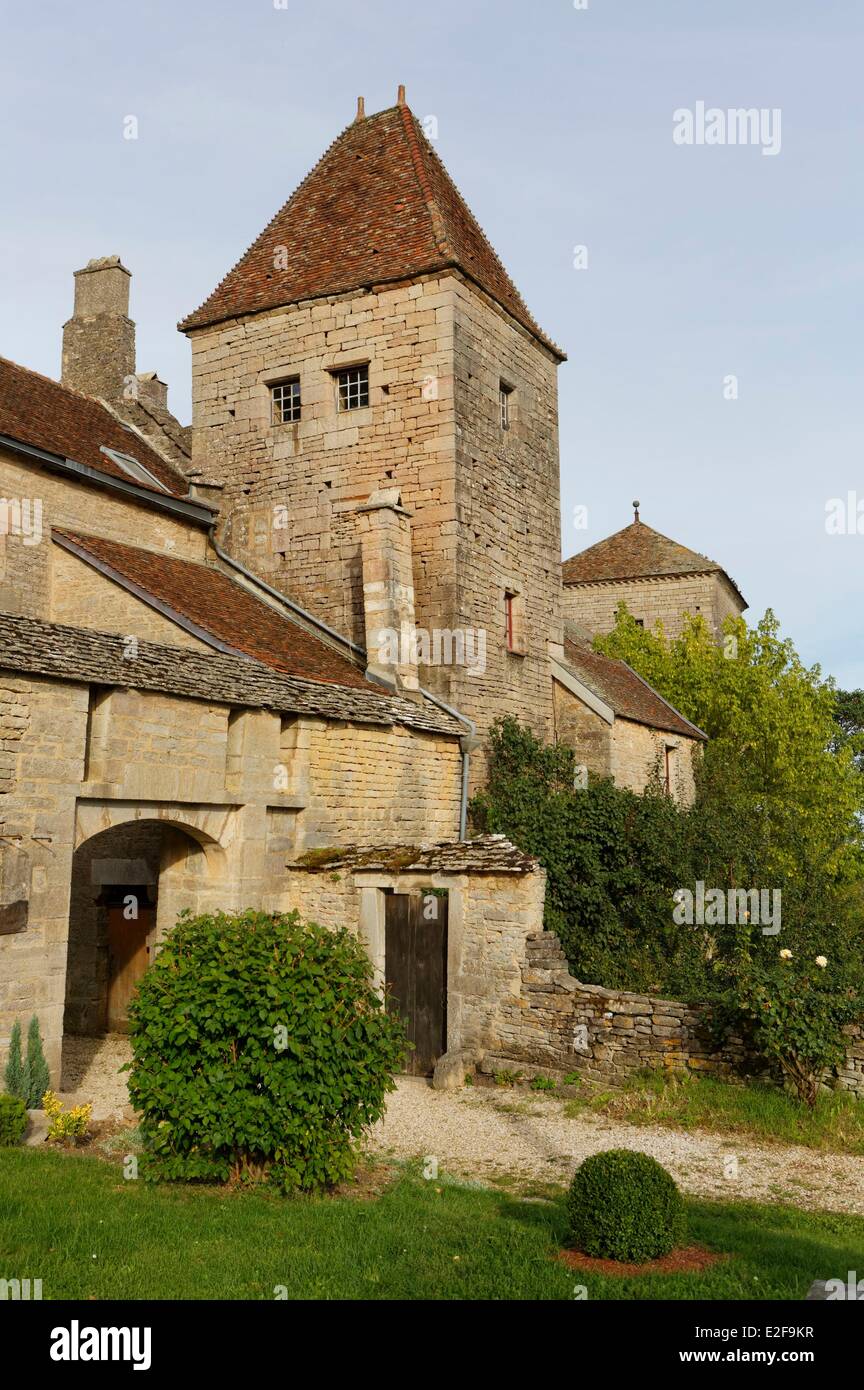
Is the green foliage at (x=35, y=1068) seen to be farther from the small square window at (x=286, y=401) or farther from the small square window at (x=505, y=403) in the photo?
the small square window at (x=505, y=403)

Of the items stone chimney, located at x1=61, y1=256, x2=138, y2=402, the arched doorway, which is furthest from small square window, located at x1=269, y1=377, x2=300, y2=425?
the arched doorway

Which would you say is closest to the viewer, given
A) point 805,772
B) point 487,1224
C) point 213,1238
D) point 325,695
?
point 213,1238

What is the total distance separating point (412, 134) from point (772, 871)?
45.8ft

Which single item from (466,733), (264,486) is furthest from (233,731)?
(264,486)

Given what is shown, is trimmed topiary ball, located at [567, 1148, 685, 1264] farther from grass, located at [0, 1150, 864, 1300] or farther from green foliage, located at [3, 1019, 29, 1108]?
green foliage, located at [3, 1019, 29, 1108]

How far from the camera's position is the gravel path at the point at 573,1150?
25.6 feet

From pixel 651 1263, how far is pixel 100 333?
759 inches

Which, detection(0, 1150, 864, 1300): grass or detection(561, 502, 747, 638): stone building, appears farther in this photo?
detection(561, 502, 747, 638): stone building

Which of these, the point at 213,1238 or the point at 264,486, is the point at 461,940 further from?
the point at 264,486

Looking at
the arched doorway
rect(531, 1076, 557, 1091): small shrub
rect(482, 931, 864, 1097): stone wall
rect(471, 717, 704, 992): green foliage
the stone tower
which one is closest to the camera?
rect(482, 931, 864, 1097): stone wall

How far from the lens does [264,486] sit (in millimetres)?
17266

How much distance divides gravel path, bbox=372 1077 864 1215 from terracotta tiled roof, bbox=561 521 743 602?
24.3 meters

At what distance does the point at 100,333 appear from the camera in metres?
20.2

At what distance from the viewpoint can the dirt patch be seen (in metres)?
5.51
